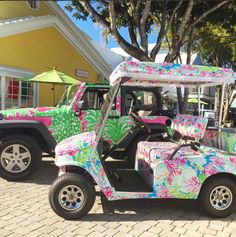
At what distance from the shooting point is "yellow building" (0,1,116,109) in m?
13.1

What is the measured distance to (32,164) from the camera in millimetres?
6867

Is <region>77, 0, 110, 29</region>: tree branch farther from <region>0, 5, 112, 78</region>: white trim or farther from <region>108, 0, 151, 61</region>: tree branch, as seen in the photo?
<region>0, 5, 112, 78</region>: white trim

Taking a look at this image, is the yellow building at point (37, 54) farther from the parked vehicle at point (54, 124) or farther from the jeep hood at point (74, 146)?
the jeep hood at point (74, 146)

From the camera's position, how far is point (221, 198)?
5.14 metres

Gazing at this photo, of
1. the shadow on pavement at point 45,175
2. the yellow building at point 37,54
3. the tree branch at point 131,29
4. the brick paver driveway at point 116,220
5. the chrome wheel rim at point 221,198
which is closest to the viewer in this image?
the brick paver driveway at point 116,220

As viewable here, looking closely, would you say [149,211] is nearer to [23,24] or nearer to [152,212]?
[152,212]

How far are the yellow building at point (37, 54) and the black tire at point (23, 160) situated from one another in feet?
19.4

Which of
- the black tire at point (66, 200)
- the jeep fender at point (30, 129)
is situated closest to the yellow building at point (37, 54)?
the jeep fender at point (30, 129)

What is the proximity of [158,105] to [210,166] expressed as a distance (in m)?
3.33

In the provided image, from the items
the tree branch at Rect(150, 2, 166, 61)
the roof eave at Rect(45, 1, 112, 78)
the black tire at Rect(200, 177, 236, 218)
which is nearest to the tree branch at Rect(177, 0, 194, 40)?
the tree branch at Rect(150, 2, 166, 61)

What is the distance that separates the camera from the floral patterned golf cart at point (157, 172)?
4805mm

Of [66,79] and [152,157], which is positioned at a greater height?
[66,79]

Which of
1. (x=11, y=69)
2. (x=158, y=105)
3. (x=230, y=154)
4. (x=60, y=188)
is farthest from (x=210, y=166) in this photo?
(x=11, y=69)

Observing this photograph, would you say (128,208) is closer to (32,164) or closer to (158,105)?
(32,164)
